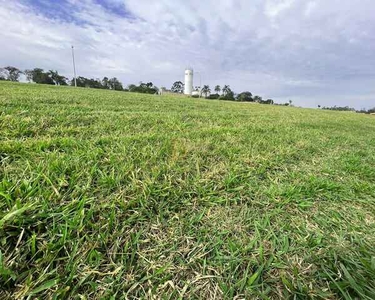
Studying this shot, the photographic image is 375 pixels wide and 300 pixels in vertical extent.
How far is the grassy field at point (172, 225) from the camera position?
85 centimetres

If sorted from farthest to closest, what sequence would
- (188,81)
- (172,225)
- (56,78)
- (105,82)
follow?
(188,81) < (105,82) < (56,78) < (172,225)

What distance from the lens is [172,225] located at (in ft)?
3.88

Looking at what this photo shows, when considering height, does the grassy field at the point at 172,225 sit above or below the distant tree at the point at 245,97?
below

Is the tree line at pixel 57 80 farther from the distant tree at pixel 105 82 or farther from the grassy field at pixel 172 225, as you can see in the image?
Result: the grassy field at pixel 172 225

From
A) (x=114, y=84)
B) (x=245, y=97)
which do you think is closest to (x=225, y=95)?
(x=245, y=97)

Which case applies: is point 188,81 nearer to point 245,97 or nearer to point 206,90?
point 206,90

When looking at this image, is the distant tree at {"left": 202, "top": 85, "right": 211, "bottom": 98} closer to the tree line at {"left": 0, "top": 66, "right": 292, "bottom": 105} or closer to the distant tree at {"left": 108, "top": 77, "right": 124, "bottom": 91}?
the tree line at {"left": 0, "top": 66, "right": 292, "bottom": 105}

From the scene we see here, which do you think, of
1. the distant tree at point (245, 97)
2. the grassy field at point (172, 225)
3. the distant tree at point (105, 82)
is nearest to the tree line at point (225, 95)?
the distant tree at point (245, 97)

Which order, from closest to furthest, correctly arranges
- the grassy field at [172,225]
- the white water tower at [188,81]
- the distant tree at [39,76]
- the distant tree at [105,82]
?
the grassy field at [172,225] < the distant tree at [39,76] < the distant tree at [105,82] < the white water tower at [188,81]

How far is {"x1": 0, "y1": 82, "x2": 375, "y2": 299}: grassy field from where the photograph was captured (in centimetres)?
85

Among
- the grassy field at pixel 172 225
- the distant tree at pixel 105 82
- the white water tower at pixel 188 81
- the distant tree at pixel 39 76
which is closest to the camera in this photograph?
the grassy field at pixel 172 225

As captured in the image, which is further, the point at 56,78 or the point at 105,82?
the point at 105,82

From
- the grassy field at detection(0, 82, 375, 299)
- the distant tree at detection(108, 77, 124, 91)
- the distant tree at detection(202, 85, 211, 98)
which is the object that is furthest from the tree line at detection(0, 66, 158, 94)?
the grassy field at detection(0, 82, 375, 299)

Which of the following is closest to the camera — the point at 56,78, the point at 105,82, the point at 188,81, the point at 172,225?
the point at 172,225
